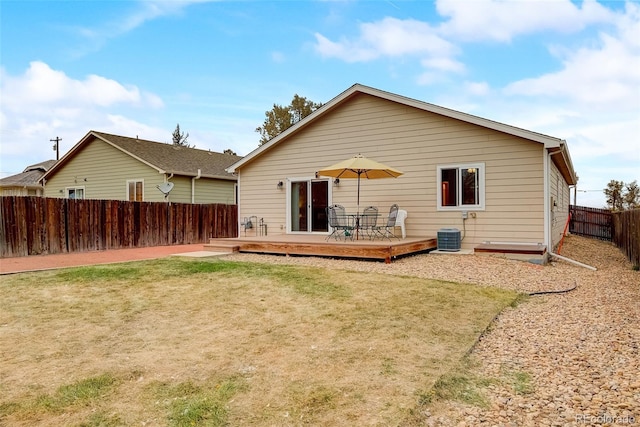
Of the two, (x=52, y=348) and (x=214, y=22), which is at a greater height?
(x=214, y=22)

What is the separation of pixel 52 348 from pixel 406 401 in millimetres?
3246

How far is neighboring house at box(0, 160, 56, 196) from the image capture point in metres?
24.4

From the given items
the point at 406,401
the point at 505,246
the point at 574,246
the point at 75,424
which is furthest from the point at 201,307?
the point at 574,246

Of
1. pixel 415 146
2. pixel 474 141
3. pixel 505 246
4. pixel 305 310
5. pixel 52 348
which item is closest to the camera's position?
pixel 52 348

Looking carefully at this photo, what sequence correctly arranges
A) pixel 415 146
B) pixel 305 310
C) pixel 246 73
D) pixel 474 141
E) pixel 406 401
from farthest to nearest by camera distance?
1. pixel 246 73
2. pixel 415 146
3. pixel 474 141
4. pixel 305 310
5. pixel 406 401

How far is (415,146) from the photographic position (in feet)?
35.1

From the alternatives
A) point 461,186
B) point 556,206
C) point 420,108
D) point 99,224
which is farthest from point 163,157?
point 556,206

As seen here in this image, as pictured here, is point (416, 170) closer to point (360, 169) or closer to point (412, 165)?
point (412, 165)

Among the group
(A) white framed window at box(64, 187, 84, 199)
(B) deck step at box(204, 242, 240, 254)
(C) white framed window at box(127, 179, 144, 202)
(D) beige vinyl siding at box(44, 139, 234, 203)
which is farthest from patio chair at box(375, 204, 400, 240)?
(A) white framed window at box(64, 187, 84, 199)

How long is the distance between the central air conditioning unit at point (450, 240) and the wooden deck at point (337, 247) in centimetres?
35

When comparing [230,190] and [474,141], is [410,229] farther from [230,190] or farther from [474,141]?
[230,190]

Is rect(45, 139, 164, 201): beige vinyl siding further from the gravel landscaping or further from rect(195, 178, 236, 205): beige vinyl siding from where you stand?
the gravel landscaping

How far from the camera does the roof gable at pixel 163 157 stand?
17.2 metres

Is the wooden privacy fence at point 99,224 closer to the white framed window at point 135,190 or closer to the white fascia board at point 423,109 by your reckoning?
the white fascia board at point 423,109
